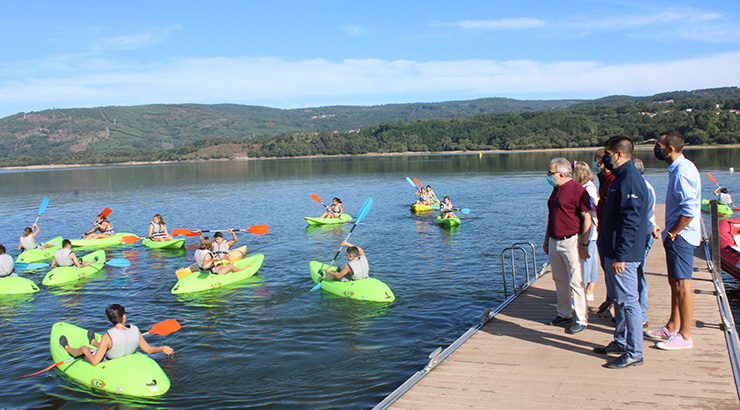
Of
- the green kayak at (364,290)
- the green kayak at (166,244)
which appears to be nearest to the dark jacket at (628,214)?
the green kayak at (364,290)

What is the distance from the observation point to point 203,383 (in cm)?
757

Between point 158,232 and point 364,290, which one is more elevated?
point 158,232

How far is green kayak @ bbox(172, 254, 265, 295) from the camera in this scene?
12.3 metres

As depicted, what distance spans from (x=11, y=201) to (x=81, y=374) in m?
39.1

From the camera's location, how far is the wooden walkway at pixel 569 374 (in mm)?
4766

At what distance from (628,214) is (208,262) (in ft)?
33.5

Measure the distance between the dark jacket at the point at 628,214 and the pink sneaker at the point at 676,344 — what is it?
4.06 ft

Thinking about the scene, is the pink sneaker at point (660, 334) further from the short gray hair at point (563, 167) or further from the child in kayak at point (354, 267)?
the child in kayak at point (354, 267)

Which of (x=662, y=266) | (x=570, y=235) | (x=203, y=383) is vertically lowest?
(x=203, y=383)

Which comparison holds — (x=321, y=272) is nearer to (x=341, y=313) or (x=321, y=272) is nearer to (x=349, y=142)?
(x=341, y=313)

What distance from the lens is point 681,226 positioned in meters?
5.36

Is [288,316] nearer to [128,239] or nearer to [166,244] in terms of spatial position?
[166,244]

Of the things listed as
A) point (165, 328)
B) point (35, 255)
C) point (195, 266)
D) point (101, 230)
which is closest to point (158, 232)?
point (101, 230)

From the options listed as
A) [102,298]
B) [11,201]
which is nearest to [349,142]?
[11,201]
